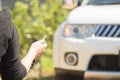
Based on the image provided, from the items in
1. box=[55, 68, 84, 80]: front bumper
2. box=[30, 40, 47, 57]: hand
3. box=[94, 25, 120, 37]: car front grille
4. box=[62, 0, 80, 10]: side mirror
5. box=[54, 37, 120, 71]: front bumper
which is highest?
box=[62, 0, 80, 10]: side mirror

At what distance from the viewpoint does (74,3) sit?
6996 millimetres

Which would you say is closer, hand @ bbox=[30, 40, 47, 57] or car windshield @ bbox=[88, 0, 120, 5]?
hand @ bbox=[30, 40, 47, 57]

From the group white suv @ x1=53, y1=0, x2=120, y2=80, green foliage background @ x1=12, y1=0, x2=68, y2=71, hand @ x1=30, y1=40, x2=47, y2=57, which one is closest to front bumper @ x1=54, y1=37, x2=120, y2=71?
white suv @ x1=53, y1=0, x2=120, y2=80

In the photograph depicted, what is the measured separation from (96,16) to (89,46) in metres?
0.39

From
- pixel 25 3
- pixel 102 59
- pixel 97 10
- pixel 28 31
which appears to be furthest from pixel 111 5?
pixel 25 3

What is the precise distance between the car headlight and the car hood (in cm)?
5

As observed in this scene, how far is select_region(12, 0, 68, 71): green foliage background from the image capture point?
8.45m

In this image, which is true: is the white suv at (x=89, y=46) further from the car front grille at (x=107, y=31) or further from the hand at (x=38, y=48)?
the hand at (x=38, y=48)

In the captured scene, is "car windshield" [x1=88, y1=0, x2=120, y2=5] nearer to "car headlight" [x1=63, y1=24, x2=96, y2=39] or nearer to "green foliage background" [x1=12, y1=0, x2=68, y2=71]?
"car headlight" [x1=63, y1=24, x2=96, y2=39]

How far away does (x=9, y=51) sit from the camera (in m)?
2.63

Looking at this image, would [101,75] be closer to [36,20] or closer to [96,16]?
[96,16]

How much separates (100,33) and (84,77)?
546 mm

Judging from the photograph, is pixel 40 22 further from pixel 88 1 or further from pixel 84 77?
pixel 84 77

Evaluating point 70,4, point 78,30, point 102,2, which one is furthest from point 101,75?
point 70,4
